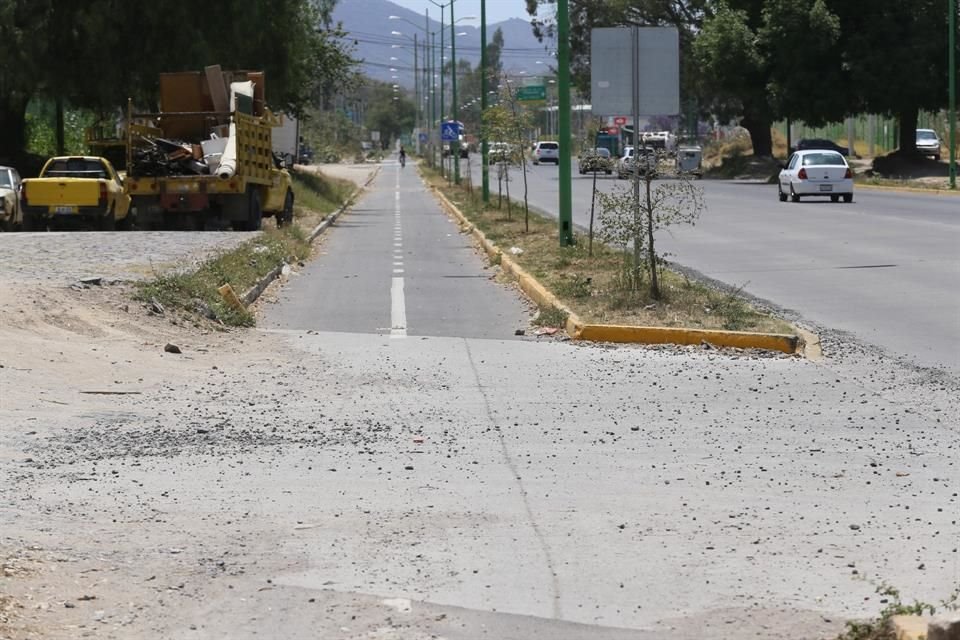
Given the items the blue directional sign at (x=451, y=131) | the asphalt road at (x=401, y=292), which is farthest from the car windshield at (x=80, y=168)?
the blue directional sign at (x=451, y=131)

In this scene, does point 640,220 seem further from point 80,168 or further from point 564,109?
point 80,168

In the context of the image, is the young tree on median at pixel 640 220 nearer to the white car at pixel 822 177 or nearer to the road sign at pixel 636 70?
the road sign at pixel 636 70

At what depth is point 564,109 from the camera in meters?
23.8

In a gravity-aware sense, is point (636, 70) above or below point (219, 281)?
above

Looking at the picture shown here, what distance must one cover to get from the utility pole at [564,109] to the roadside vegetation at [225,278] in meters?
4.63

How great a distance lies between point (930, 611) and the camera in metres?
5.43

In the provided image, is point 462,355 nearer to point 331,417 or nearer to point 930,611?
point 331,417

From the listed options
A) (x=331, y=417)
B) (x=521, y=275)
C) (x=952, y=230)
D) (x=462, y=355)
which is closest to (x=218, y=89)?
(x=521, y=275)

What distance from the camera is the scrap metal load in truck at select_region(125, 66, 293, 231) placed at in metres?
29.5

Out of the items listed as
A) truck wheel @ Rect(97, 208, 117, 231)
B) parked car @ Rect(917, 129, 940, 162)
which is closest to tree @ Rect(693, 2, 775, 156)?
parked car @ Rect(917, 129, 940, 162)

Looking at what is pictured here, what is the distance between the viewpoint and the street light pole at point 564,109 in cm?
2268

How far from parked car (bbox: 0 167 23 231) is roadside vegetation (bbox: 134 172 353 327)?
5.76m

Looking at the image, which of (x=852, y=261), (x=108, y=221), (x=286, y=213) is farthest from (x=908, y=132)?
(x=852, y=261)

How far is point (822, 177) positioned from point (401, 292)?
2453cm
